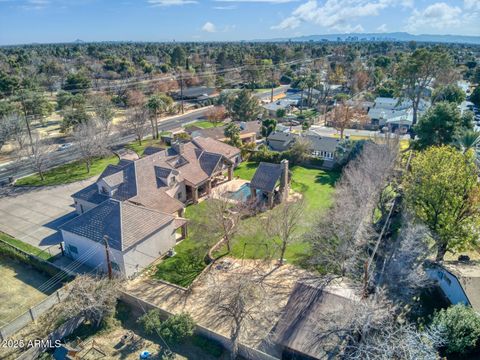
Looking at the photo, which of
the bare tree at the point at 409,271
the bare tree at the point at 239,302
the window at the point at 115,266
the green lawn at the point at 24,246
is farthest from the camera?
the green lawn at the point at 24,246

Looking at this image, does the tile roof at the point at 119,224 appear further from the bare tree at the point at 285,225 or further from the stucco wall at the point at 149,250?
the bare tree at the point at 285,225

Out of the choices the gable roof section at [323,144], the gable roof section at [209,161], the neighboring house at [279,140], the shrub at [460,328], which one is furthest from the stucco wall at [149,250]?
the neighboring house at [279,140]

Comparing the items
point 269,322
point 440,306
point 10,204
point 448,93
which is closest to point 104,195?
point 10,204

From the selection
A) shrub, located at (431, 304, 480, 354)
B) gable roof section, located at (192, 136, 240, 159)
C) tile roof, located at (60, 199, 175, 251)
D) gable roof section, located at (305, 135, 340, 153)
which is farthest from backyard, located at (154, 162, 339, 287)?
gable roof section, located at (305, 135, 340, 153)

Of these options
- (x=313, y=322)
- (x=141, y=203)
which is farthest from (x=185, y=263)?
(x=313, y=322)

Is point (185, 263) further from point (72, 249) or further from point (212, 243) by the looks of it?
point (72, 249)

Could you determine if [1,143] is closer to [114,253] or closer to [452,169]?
[114,253]
